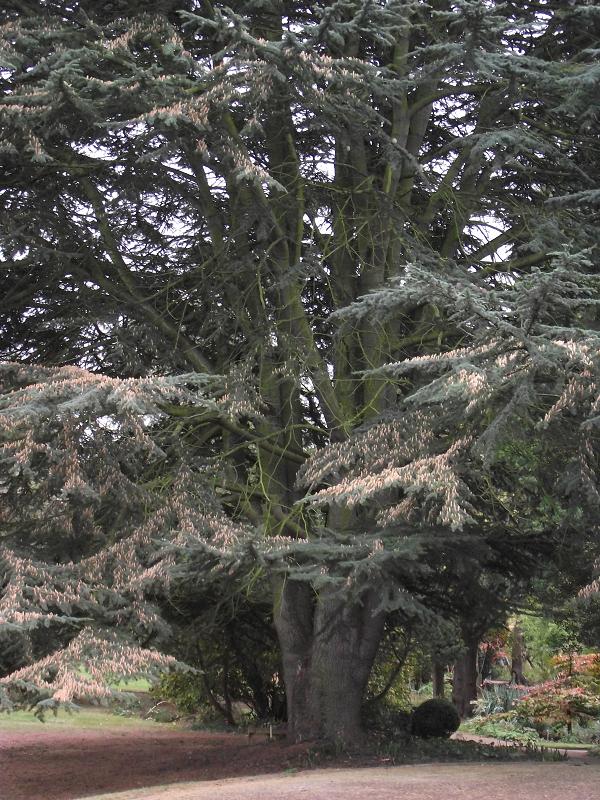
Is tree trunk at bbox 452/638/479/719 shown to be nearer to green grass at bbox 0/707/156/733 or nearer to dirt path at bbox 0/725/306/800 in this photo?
green grass at bbox 0/707/156/733

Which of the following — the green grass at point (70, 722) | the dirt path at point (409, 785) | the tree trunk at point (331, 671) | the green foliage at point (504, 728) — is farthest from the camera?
the green grass at point (70, 722)

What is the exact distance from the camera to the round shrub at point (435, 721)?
46.8ft

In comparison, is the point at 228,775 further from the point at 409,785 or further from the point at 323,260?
the point at 323,260

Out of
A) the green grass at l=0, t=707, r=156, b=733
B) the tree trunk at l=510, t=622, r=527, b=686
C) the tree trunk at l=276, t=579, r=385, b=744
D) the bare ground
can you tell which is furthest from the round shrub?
the tree trunk at l=510, t=622, r=527, b=686

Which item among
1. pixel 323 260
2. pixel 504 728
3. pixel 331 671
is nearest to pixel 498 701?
pixel 504 728

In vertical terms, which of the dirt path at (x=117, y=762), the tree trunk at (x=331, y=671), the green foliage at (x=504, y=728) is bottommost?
the green foliage at (x=504, y=728)

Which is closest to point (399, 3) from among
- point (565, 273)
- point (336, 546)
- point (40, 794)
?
point (565, 273)

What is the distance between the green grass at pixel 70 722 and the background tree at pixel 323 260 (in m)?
8.10

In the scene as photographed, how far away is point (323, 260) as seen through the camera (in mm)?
10828

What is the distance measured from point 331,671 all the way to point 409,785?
320cm

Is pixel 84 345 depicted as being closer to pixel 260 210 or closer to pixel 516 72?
pixel 260 210

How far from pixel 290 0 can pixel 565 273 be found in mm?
7648

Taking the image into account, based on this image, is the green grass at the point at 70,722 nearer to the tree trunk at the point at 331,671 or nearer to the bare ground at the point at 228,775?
the bare ground at the point at 228,775

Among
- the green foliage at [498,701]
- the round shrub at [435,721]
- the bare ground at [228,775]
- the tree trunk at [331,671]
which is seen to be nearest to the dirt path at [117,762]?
the bare ground at [228,775]
